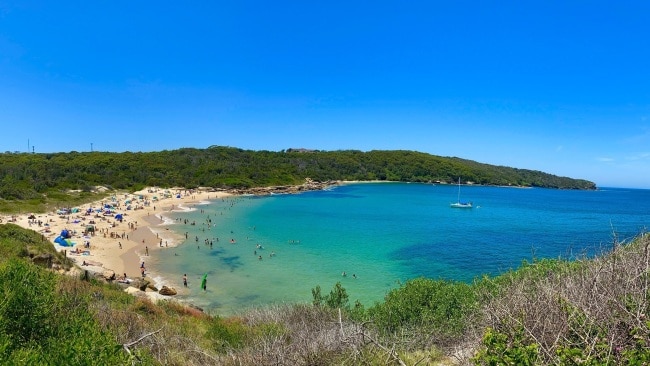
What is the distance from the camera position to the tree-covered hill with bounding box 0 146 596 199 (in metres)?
81.4

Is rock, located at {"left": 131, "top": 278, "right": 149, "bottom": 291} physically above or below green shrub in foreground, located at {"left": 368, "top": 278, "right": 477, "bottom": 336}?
below

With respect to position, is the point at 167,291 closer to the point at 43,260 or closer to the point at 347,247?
the point at 43,260

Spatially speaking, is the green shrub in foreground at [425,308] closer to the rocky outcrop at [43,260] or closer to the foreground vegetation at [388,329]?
the foreground vegetation at [388,329]

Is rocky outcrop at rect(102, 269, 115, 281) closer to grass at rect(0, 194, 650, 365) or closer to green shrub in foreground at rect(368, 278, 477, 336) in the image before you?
grass at rect(0, 194, 650, 365)

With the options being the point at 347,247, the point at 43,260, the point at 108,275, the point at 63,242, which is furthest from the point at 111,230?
the point at 347,247

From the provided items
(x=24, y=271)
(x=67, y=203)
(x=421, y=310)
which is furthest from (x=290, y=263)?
(x=67, y=203)

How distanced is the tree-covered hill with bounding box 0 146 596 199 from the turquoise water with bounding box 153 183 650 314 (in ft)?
98.0

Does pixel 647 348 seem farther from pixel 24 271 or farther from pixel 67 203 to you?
pixel 67 203

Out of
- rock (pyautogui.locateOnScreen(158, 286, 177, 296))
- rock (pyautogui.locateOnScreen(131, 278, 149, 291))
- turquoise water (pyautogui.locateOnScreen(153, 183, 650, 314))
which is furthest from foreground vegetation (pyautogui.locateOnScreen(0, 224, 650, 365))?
rock (pyautogui.locateOnScreen(158, 286, 177, 296))

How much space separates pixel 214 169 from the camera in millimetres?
116375

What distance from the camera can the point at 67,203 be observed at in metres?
64.5

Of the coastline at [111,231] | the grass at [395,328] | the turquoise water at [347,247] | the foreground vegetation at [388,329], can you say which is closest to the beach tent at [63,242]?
the coastline at [111,231]

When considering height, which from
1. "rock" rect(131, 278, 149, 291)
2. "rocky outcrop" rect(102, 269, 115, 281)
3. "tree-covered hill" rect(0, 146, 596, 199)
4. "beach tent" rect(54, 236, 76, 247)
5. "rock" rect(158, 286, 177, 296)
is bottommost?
"rock" rect(158, 286, 177, 296)

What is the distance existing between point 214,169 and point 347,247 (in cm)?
8130
